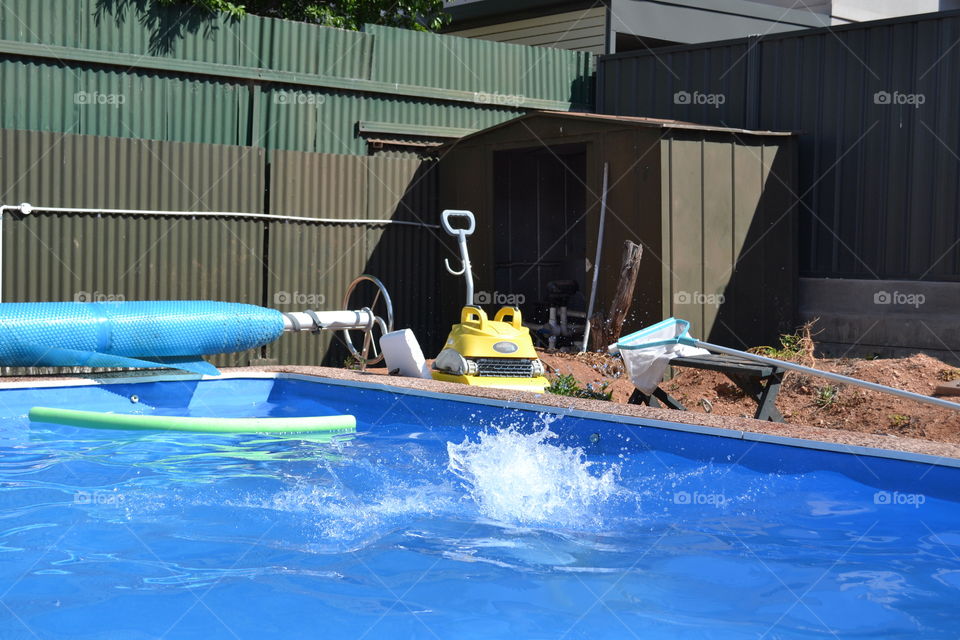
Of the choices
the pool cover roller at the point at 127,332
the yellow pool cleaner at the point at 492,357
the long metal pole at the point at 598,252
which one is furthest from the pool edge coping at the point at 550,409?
the long metal pole at the point at 598,252

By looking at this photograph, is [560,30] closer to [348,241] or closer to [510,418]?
[348,241]

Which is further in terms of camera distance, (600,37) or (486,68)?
(600,37)

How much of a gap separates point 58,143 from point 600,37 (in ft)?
28.8

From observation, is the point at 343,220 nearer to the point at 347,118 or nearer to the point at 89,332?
the point at 347,118

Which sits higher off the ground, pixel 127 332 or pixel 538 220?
pixel 538 220

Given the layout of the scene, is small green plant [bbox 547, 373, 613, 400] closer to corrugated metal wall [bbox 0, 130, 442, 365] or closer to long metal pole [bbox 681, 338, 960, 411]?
long metal pole [bbox 681, 338, 960, 411]

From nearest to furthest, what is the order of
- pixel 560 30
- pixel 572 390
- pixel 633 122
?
pixel 572 390
pixel 633 122
pixel 560 30

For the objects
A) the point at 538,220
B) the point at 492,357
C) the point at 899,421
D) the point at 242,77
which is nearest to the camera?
the point at 899,421

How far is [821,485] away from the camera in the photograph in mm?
5527

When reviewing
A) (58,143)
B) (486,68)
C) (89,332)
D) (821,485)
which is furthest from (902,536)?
(486,68)

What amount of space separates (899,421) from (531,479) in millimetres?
3055

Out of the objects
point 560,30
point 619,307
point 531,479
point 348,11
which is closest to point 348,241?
point 619,307

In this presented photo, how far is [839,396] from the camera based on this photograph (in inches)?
321

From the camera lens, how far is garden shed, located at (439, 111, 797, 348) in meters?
10.3
